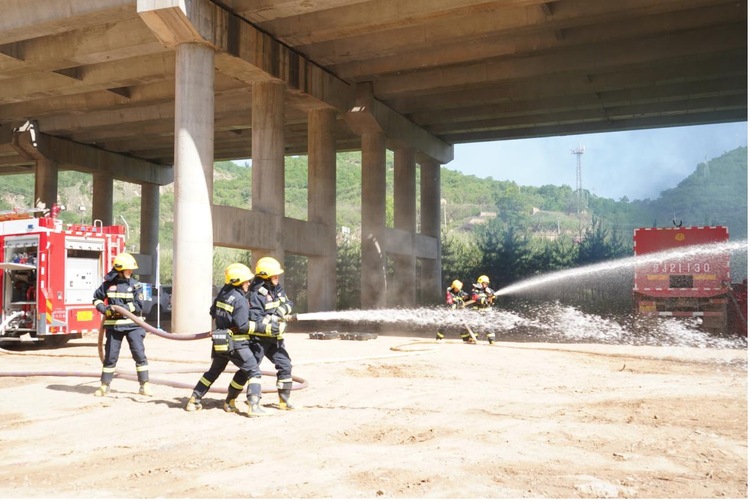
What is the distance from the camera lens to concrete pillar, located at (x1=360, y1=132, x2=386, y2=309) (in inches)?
1268

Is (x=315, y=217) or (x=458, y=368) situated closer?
(x=458, y=368)

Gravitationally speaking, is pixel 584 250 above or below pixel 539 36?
below

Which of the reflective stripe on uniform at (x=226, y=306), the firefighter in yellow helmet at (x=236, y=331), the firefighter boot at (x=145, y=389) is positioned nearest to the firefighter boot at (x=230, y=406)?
the firefighter in yellow helmet at (x=236, y=331)

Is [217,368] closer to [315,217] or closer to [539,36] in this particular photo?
[539,36]

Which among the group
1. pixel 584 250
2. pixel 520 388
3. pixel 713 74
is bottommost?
pixel 520 388

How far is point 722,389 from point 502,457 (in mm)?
5654

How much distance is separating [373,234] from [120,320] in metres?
22.6

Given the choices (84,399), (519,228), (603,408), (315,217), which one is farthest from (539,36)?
(519,228)

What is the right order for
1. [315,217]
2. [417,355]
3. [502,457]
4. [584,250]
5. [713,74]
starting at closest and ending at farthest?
[502,457] < [417,355] < [713,74] < [315,217] < [584,250]

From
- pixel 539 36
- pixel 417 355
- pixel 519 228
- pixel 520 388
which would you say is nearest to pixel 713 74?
pixel 539 36

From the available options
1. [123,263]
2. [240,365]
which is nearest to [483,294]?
[123,263]

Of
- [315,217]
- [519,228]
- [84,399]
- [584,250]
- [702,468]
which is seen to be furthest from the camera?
[519,228]

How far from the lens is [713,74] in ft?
87.5

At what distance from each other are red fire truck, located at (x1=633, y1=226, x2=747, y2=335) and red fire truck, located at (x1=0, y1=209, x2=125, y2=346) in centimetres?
1421
